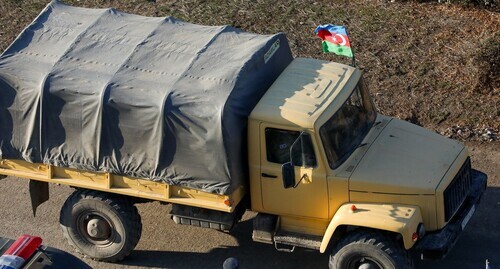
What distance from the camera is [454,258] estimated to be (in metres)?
11.6

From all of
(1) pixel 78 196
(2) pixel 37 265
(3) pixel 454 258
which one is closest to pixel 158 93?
(1) pixel 78 196

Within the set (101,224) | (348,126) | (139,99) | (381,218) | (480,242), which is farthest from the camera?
(480,242)

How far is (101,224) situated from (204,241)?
4.50 ft

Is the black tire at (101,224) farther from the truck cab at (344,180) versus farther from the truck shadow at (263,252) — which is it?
the truck cab at (344,180)

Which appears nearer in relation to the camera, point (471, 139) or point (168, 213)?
point (168, 213)

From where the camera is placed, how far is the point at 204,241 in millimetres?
12328

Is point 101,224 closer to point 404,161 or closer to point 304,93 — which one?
point 304,93

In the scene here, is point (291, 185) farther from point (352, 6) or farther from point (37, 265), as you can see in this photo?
point (352, 6)

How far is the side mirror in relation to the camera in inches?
415

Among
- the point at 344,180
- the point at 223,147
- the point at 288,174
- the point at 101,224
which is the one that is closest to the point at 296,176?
the point at 288,174

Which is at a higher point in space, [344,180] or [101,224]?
[344,180]

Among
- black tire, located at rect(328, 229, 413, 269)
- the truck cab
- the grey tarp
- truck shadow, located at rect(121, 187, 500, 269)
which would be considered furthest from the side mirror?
truck shadow, located at rect(121, 187, 500, 269)

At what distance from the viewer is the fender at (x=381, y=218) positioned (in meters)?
10.4

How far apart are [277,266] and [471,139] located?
12.7ft
